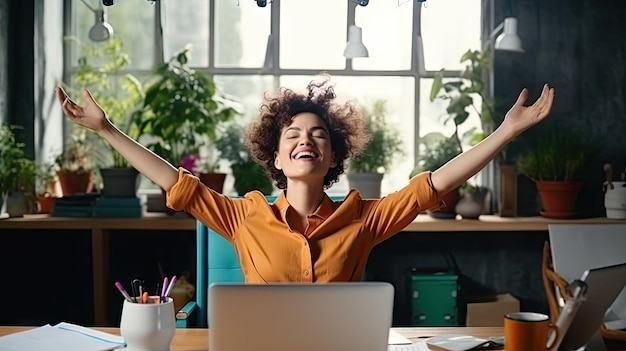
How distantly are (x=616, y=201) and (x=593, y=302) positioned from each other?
2351 millimetres

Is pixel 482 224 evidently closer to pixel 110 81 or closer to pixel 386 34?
pixel 386 34

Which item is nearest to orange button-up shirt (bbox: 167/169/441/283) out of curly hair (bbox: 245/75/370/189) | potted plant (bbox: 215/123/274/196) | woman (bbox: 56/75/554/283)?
woman (bbox: 56/75/554/283)

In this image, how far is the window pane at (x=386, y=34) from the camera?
4.07 metres

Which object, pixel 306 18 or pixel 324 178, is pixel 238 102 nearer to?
pixel 306 18

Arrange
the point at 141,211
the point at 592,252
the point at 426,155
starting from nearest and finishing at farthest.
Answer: the point at 592,252 → the point at 141,211 → the point at 426,155

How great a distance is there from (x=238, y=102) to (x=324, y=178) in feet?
6.65

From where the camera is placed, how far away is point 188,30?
4094 mm

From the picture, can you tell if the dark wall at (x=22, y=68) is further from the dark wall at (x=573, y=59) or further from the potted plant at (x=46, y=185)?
the dark wall at (x=573, y=59)

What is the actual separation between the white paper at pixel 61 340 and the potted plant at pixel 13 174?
1925 mm

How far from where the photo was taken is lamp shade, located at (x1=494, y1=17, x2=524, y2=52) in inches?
146

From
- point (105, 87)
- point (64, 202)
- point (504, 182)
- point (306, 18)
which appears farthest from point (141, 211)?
point (504, 182)

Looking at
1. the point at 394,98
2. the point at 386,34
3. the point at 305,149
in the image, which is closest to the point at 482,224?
the point at 394,98

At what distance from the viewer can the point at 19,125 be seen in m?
3.86

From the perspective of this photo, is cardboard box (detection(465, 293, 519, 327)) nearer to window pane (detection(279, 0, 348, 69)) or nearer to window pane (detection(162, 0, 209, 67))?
window pane (detection(279, 0, 348, 69))
